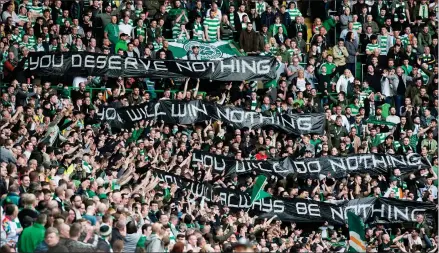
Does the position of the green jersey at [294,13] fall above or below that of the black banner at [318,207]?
above

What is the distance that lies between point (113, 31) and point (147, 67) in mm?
1558

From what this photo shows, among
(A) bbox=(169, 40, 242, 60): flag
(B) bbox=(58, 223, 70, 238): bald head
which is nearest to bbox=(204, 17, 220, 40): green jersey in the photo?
(A) bbox=(169, 40, 242, 60): flag

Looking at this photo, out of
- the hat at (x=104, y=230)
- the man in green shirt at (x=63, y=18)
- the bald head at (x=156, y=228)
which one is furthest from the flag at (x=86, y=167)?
→ the man in green shirt at (x=63, y=18)

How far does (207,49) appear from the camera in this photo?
109 feet

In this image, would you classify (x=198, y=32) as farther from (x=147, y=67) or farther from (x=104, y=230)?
(x=104, y=230)

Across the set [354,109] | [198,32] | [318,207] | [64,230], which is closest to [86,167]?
→ [318,207]

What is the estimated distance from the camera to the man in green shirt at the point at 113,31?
106 feet

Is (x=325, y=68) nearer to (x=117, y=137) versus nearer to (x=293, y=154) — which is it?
(x=293, y=154)

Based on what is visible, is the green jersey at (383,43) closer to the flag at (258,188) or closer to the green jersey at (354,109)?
the green jersey at (354,109)

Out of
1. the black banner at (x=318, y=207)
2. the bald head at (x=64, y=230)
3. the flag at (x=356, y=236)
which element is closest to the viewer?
the bald head at (x=64, y=230)

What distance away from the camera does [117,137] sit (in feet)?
95.8

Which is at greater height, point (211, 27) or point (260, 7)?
point (260, 7)

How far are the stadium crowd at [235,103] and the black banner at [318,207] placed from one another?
0.90 ft

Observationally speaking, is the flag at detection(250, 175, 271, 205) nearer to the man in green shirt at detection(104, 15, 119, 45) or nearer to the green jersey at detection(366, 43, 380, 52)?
the man in green shirt at detection(104, 15, 119, 45)
